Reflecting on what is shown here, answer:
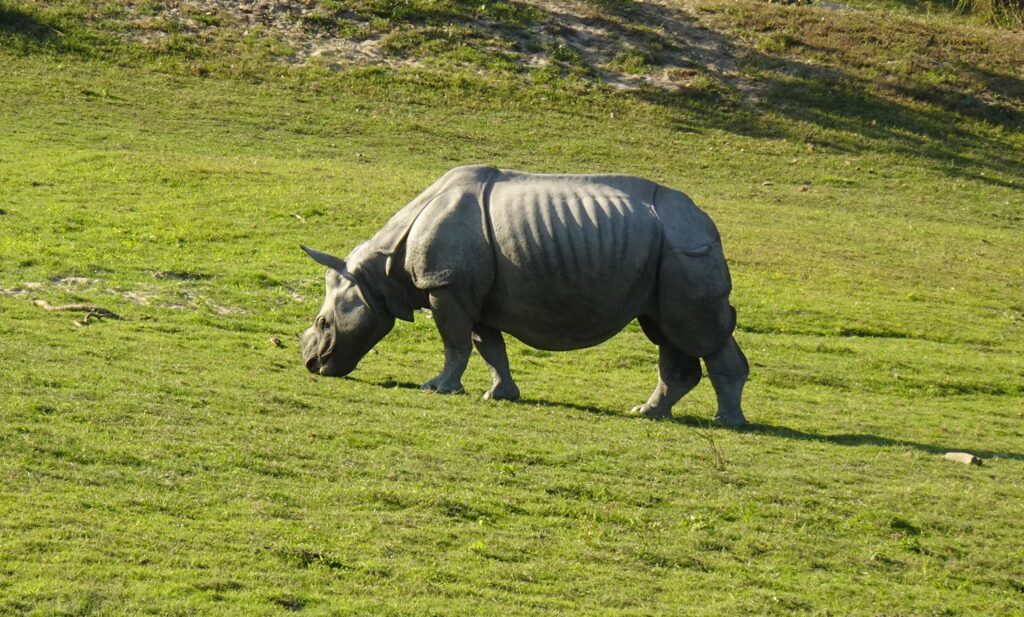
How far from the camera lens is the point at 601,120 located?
123 feet

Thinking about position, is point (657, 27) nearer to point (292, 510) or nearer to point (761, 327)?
point (761, 327)

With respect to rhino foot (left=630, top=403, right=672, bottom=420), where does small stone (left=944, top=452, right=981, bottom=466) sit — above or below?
above

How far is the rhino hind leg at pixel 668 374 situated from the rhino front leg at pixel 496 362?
53.1 inches

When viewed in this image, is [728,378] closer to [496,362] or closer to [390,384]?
[496,362]

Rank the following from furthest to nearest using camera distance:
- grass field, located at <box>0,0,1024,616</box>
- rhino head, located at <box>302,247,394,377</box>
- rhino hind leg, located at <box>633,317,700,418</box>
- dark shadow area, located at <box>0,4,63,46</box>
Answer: dark shadow area, located at <box>0,4,63,46</box>
rhino head, located at <box>302,247,394,377</box>
rhino hind leg, located at <box>633,317,700,418</box>
grass field, located at <box>0,0,1024,616</box>

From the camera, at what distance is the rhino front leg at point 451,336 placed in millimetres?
15398

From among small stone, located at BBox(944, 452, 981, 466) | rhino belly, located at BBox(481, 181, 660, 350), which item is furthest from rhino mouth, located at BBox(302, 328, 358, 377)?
small stone, located at BBox(944, 452, 981, 466)

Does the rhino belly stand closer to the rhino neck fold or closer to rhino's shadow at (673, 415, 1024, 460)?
the rhino neck fold

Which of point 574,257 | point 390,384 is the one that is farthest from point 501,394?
point 574,257

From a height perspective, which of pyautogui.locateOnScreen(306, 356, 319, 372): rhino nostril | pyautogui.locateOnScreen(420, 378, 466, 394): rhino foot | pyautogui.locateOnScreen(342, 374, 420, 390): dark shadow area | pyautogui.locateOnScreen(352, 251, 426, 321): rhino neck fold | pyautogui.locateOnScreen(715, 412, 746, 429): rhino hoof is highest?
pyautogui.locateOnScreen(352, 251, 426, 321): rhino neck fold

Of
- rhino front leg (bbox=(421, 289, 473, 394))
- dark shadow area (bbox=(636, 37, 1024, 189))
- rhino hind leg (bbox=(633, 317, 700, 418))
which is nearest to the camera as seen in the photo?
rhino front leg (bbox=(421, 289, 473, 394))

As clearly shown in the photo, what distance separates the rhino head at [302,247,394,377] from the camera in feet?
52.2

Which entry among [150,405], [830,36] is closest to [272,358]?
[150,405]

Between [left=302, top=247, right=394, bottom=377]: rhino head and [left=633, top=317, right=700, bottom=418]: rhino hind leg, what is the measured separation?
269 cm
